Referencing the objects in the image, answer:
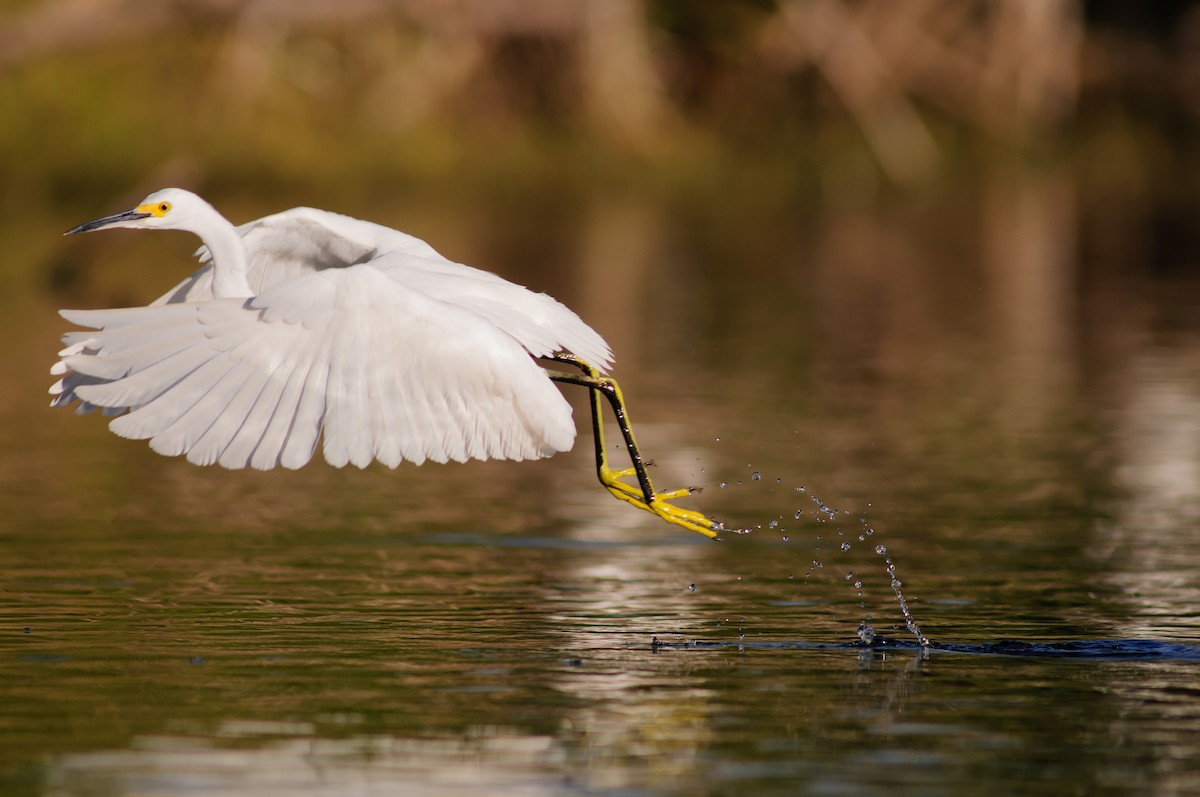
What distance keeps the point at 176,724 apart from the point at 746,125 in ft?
102

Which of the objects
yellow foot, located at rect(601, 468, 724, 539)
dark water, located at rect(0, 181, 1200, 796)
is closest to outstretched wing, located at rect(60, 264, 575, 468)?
dark water, located at rect(0, 181, 1200, 796)

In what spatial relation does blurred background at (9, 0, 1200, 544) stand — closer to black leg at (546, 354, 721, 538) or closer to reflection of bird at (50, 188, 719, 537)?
black leg at (546, 354, 721, 538)

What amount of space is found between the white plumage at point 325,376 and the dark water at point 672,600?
73cm

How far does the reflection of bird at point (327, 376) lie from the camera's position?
317 inches

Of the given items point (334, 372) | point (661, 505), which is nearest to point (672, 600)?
point (661, 505)

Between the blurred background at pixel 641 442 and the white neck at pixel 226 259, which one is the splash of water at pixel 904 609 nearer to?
the blurred background at pixel 641 442

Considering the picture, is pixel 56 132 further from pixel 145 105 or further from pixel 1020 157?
pixel 1020 157

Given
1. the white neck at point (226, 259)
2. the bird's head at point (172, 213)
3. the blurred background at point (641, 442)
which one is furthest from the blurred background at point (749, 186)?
the white neck at point (226, 259)

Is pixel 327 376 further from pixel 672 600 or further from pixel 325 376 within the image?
pixel 672 600

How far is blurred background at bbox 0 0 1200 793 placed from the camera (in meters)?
7.23

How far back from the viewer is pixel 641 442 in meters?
13.1

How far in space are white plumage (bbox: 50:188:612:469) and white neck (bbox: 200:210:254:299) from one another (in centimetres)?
58

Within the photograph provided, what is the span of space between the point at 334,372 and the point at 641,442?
5071 mm

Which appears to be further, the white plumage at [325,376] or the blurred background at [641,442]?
the white plumage at [325,376]
